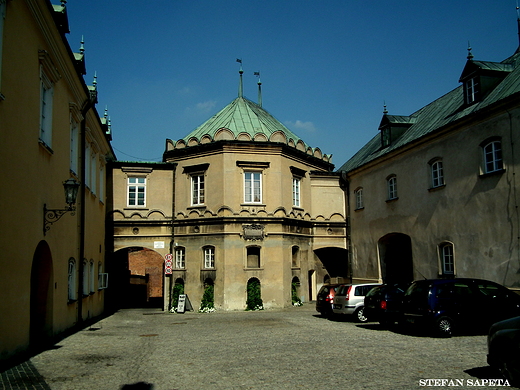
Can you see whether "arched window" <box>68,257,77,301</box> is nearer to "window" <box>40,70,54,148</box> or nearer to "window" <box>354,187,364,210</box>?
"window" <box>40,70,54,148</box>

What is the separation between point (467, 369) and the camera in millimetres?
9539

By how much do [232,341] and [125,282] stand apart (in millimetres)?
22986

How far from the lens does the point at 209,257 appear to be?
26891 mm

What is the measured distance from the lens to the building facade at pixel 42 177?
1037 cm

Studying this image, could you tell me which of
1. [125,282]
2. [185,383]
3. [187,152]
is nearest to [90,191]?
[187,152]

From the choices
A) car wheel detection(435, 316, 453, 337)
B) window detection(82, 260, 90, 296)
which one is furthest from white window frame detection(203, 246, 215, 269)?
car wheel detection(435, 316, 453, 337)

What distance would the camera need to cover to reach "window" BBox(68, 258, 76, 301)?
663 inches

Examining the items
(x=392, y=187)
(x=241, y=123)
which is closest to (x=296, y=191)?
(x=241, y=123)

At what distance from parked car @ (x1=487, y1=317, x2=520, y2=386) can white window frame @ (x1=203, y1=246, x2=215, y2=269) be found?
19631 mm

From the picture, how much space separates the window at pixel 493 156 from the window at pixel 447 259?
376 cm

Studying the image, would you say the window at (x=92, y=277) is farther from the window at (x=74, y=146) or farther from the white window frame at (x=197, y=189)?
the white window frame at (x=197, y=189)

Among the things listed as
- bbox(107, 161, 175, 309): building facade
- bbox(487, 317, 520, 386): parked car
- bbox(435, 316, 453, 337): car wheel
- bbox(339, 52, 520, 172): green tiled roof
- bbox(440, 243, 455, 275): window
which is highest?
bbox(339, 52, 520, 172): green tiled roof

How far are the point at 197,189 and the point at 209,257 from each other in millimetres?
3929

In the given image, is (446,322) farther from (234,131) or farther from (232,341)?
(234,131)
